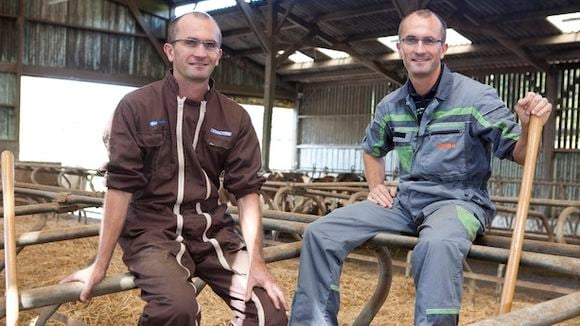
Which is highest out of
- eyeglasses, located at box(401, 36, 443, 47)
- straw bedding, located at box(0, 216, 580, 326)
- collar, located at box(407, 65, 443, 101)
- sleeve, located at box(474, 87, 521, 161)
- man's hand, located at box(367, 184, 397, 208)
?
eyeglasses, located at box(401, 36, 443, 47)

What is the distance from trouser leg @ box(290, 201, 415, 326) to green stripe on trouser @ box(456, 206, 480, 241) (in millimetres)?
304

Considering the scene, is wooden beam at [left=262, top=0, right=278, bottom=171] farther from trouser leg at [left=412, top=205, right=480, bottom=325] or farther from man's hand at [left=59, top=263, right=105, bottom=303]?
man's hand at [left=59, top=263, right=105, bottom=303]

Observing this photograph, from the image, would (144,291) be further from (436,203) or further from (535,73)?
(535,73)

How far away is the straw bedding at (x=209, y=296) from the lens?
444cm

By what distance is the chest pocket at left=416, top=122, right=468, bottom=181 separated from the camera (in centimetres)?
257

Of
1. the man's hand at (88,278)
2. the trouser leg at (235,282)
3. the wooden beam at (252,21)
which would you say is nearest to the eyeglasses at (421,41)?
the trouser leg at (235,282)

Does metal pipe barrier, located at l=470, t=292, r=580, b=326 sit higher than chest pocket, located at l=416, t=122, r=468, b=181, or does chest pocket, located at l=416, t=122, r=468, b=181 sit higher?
chest pocket, located at l=416, t=122, r=468, b=181

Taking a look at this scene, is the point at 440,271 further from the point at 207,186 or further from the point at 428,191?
the point at 207,186

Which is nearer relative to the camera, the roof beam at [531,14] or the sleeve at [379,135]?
the sleeve at [379,135]

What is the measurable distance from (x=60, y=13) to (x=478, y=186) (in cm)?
1773

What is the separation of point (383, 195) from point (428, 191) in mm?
235

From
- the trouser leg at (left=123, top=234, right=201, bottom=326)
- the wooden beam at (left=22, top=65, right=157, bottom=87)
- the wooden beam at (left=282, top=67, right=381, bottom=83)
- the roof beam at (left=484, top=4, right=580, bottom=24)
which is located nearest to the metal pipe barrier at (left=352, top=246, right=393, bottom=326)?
the trouser leg at (left=123, top=234, right=201, bottom=326)

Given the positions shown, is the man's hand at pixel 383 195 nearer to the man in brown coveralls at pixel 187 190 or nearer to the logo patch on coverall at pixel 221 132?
the man in brown coveralls at pixel 187 190

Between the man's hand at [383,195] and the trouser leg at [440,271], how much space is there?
449 mm
